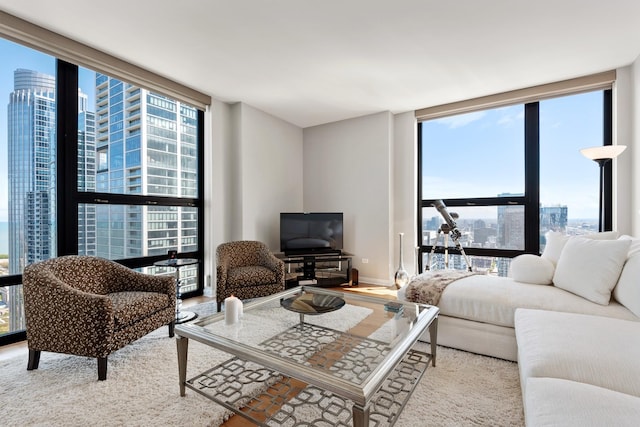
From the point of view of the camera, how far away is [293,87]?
3631 millimetres

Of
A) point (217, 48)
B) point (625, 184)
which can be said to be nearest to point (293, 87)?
point (217, 48)

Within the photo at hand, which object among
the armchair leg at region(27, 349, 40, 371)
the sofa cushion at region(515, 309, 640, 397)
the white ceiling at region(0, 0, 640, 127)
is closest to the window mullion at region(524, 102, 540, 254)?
the white ceiling at region(0, 0, 640, 127)

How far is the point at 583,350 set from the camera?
133cm

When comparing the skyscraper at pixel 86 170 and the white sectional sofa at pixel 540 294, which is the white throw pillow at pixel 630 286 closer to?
the white sectional sofa at pixel 540 294

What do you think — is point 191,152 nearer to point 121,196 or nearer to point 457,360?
point 121,196

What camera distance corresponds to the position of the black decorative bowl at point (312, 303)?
1995 millimetres

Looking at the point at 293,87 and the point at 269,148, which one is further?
the point at 269,148

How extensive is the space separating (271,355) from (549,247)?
8.55 feet

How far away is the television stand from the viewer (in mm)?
4328

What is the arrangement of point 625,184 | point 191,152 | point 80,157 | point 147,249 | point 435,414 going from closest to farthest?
point 435,414, point 80,157, point 625,184, point 147,249, point 191,152

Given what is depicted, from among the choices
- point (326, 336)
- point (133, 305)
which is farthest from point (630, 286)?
point (133, 305)

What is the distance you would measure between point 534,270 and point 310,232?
9.49ft

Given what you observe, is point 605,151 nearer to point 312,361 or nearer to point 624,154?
point 624,154

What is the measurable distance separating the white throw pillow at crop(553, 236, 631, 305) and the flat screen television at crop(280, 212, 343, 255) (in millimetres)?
2886
